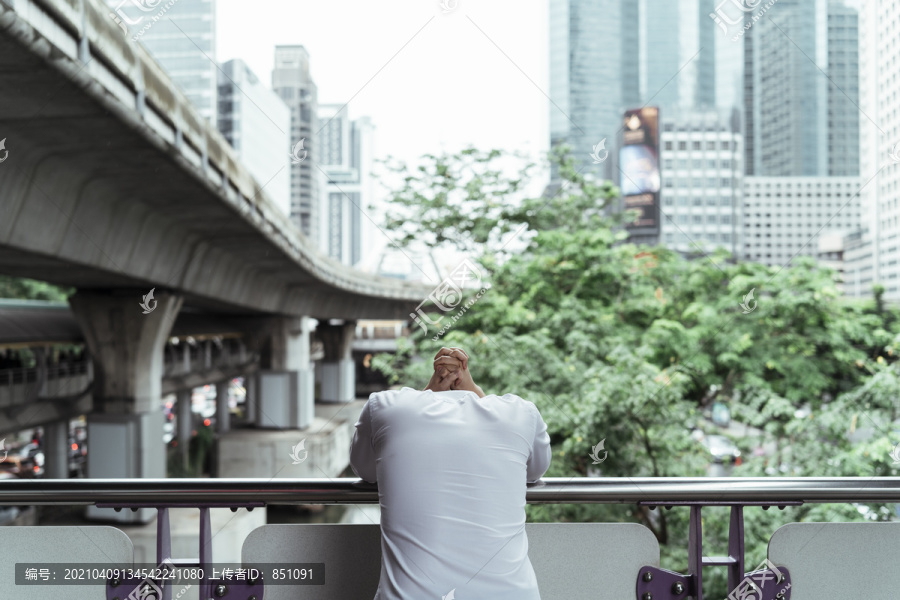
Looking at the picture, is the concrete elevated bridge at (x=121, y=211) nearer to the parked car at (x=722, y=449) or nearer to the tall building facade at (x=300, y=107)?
the tall building facade at (x=300, y=107)

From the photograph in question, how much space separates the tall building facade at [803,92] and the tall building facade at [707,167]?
2.19ft

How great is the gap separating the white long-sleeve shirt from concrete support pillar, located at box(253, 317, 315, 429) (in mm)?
17776

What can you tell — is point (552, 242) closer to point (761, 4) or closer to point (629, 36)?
point (761, 4)

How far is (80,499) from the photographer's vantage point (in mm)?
1774

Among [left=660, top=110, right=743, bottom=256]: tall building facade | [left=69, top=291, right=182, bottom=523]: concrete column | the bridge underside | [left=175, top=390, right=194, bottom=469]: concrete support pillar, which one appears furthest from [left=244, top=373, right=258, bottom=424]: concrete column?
[left=660, top=110, right=743, bottom=256]: tall building facade

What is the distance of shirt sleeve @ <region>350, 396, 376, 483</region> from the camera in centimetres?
156

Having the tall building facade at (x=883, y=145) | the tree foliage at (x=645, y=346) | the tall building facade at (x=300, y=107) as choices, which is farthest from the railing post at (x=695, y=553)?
the tall building facade at (x=300, y=107)

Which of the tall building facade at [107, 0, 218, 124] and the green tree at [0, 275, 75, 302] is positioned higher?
the tall building facade at [107, 0, 218, 124]

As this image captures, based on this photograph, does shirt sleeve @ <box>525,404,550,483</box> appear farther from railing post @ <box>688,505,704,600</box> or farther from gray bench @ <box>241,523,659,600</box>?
railing post @ <box>688,505,704,600</box>

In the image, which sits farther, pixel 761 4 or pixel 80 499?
pixel 761 4

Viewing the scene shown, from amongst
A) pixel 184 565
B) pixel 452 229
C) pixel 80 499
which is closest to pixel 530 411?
pixel 184 565

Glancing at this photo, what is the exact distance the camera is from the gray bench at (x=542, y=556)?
1.82m

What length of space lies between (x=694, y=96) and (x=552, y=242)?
1116cm

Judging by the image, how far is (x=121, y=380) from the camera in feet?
36.7
